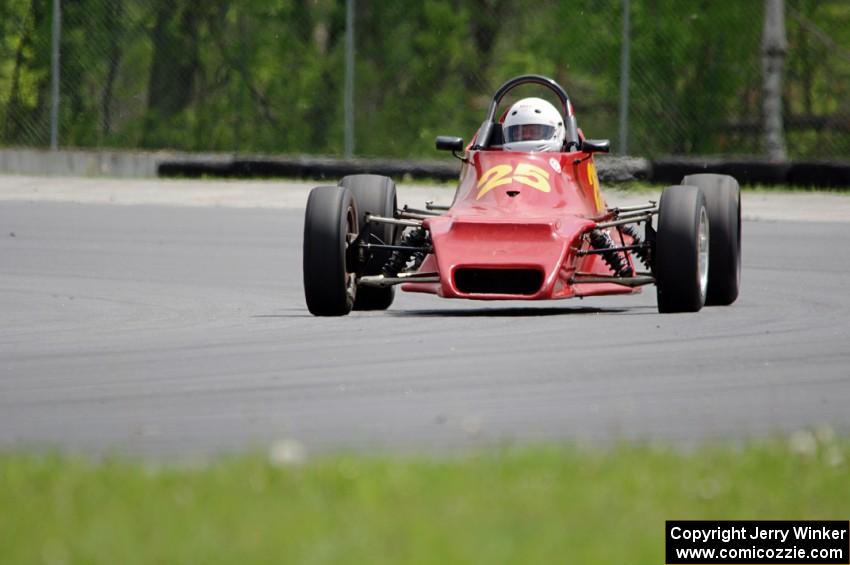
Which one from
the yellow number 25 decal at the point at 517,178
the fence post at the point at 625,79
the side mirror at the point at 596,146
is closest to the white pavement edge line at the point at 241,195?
the fence post at the point at 625,79

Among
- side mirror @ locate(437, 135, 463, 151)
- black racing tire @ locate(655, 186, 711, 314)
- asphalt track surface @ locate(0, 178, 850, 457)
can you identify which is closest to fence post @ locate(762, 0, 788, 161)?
asphalt track surface @ locate(0, 178, 850, 457)

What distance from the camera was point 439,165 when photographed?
857 inches

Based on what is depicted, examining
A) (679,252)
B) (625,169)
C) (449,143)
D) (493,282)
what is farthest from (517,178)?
(625,169)

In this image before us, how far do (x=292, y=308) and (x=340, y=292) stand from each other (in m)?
0.77

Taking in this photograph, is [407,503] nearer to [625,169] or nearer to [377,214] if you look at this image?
[377,214]

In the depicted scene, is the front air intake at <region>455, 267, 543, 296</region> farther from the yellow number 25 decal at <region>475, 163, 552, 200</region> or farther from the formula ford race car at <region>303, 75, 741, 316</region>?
the yellow number 25 decal at <region>475, 163, 552, 200</region>

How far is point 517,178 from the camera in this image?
38.3 ft

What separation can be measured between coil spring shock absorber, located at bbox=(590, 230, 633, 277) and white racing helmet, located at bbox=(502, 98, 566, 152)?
1.05 m

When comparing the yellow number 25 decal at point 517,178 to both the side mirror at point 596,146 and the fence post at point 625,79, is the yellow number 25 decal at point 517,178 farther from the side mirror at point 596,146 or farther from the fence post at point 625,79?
the fence post at point 625,79

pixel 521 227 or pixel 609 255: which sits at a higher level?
pixel 521 227

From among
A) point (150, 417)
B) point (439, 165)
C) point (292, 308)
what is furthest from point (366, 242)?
point (439, 165)

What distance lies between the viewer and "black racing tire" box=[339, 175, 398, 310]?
11.8 metres

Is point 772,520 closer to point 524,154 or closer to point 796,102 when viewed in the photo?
point 524,154

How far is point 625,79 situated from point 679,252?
11.4 m
